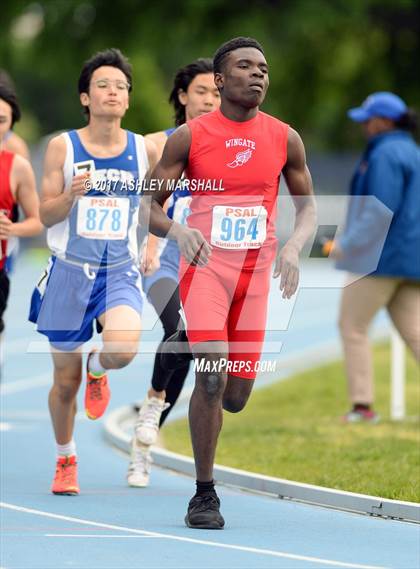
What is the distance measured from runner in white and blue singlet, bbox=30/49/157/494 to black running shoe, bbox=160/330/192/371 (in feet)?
0.61

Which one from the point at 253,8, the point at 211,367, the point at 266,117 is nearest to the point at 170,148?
the point at 266,117

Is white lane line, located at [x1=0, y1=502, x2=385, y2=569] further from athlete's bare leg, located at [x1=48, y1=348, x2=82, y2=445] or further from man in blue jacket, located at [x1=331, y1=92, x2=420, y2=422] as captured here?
man in blue jacket, located at [x1=331, y1=92, x2=420, y2=422]

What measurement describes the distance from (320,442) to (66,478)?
2.86 m

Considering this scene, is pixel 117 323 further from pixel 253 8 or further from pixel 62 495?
pixel 253 8

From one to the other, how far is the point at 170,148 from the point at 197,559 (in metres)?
2.11

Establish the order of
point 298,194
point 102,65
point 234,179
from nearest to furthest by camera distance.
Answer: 1. point 234,179
2. point 298,194
3. point 102,65

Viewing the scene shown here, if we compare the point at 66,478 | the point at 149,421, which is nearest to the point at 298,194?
the point at 149,421

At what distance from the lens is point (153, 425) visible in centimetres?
979

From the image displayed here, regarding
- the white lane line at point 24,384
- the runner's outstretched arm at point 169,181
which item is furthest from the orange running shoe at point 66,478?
the white lane line at point 24,384

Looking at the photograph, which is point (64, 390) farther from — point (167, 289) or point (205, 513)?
point (205, 513)

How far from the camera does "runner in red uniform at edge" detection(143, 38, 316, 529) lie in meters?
7.99

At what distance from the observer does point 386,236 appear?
40.3ft

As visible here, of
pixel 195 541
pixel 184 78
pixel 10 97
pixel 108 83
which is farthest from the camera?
pixel 10 97

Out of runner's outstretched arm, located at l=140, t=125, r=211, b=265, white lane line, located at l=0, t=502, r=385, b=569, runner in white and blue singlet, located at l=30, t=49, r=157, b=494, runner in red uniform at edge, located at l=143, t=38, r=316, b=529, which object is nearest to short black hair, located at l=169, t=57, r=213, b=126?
runner in white and blue singlet, located at l=30, t=49, r=157, b=494
